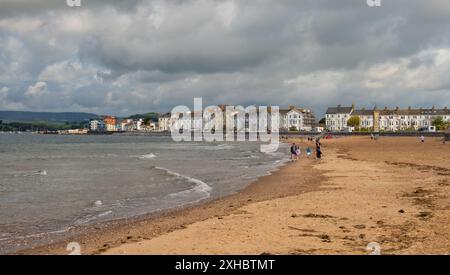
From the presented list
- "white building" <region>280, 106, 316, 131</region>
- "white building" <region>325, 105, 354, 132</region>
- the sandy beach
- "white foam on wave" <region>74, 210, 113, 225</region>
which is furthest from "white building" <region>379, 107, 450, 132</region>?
"white foam on wave" <region>74, 210, 113, 225</region>

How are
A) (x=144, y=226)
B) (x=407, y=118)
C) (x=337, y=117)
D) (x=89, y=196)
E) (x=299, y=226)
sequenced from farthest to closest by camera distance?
(x=337, y=117)
(x=407, y=118)
(x=89, y=196)
(x=144, y=226)
(x=299, y=226)

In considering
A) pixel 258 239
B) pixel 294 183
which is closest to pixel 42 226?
pixel 258 239

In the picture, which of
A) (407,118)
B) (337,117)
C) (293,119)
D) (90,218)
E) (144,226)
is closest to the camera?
(144,226)

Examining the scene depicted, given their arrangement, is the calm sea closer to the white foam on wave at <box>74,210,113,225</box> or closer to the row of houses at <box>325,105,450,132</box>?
the white foam on wave at <box>74,210,113,225</box>

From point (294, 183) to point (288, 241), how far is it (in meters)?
12.5

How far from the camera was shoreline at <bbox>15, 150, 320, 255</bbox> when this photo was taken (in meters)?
9.91

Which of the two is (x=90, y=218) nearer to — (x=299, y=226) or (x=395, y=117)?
(x=299, y=226)

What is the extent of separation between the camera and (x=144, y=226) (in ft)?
39.8

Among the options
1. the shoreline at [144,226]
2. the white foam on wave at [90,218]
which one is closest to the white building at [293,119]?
the shoreline at [144,226]

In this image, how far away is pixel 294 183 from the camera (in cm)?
2150

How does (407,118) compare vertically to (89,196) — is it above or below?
above

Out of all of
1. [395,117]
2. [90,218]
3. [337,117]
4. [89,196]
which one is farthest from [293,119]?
[90,218]
